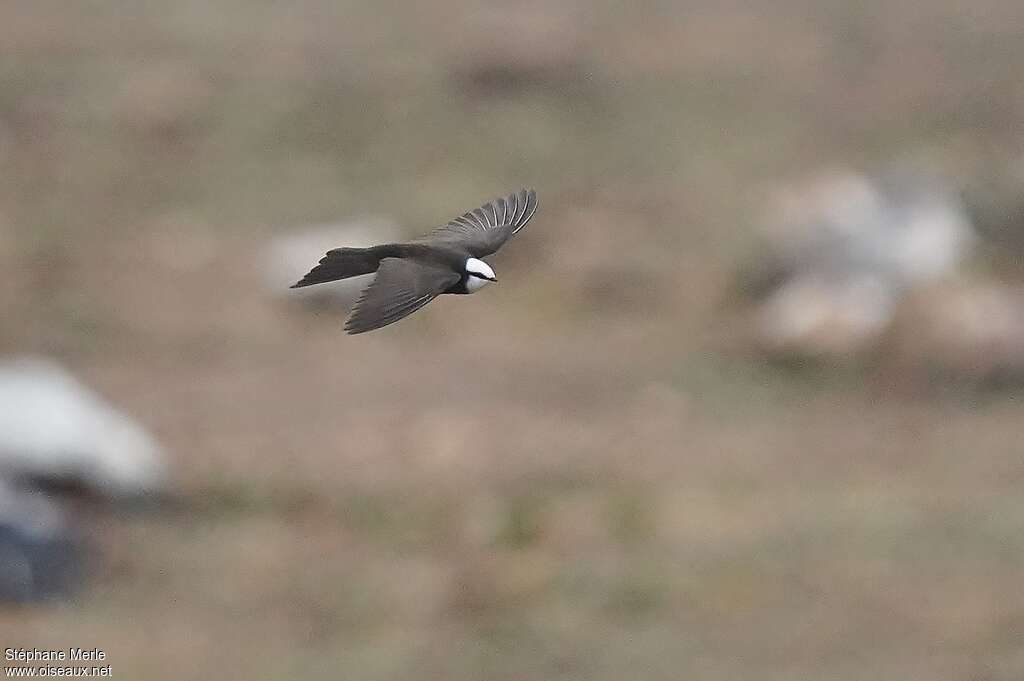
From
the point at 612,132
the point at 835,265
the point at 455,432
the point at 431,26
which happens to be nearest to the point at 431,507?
the point at 455,432

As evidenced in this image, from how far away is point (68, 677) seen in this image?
609 inches

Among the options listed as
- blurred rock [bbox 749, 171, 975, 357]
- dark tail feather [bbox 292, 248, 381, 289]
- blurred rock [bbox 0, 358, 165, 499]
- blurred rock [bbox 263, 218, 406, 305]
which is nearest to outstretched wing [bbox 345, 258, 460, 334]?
dark tail feather [bbox 292, 248, 381, 289]

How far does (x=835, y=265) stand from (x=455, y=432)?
292 inches

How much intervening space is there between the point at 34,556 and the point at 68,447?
221 centimetres

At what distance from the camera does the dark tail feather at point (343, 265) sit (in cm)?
762

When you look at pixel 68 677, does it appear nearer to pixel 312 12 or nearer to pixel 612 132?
pixel 612 132

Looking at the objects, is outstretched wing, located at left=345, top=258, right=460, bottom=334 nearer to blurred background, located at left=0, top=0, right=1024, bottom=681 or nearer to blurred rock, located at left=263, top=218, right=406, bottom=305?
blurred background, located at left=0, top=0, right=1024, bottom=681

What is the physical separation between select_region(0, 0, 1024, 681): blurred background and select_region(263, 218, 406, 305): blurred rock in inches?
3.8

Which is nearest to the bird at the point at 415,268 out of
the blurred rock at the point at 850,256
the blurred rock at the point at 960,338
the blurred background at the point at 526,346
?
the blurred background at the point at 526,346

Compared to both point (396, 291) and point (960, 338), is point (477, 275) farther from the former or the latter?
point (960, 338)

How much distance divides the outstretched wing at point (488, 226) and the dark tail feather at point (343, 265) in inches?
17.8

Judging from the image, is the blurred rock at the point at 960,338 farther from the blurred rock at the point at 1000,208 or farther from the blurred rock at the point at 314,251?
the blurred rock at the point at 314,251

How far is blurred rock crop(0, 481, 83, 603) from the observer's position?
1773cm

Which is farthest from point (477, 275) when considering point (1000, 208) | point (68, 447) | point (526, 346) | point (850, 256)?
point (1000, 208)
